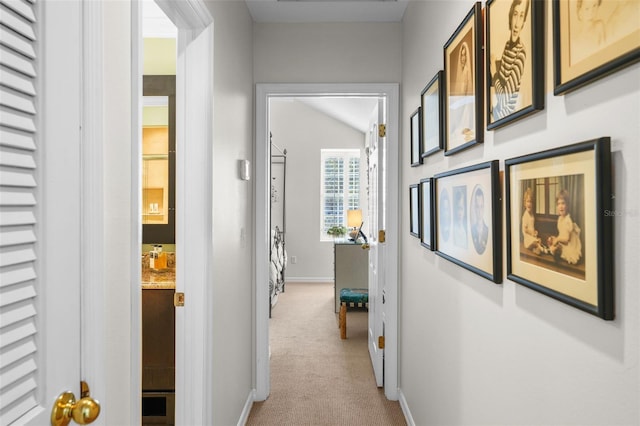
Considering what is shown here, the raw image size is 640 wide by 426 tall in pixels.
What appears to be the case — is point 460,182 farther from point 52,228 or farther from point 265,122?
point 265,122

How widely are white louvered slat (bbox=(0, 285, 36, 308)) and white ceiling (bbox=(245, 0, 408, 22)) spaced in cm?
240

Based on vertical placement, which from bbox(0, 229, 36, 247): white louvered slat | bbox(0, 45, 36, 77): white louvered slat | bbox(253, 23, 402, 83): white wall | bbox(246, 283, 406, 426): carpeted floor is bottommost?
bbox(246, 283, 406, 426): carpeted floor

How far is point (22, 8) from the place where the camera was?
752mm

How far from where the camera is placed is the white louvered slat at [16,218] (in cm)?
72

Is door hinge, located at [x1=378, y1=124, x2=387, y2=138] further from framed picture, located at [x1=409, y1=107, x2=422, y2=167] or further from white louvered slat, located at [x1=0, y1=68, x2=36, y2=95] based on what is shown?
white louvered slat, located at [x1=0, y1=68, x2=36, y2=95]

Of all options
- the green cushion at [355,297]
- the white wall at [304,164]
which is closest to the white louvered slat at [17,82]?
A: the green cushion at [355,297]

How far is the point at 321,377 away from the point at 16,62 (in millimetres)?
3115

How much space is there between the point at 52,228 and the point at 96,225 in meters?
0.13

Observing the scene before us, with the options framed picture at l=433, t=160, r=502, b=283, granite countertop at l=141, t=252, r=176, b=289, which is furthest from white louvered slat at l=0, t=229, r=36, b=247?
granite countertop at l=141, t=252, r=176, b=289

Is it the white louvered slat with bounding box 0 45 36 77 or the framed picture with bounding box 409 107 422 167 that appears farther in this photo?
the framed picture with bounding box 409 107 422 167

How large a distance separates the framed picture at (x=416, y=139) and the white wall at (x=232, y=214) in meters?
1.01

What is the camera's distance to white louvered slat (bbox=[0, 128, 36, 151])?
28.1 inches

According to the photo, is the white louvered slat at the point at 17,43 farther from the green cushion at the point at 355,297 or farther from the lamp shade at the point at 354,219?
the lamp shade at the point at 354,219

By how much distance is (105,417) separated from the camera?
101 centimetres
